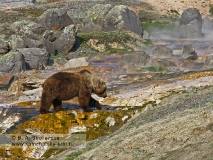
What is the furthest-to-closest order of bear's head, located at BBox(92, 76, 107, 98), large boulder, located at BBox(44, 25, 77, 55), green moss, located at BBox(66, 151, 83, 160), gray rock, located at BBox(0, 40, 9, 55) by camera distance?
large boulder, located at BBox(44, 25, 77, 55)
gray rock, located at BBox(0, 40, 9, 55)
bear's head, located at BBox(92, 76, 107, 98)
green moss, located at BBox(66, 151, 83, 160)

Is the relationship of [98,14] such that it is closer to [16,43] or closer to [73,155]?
[16,43]

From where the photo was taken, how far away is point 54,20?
5784cm

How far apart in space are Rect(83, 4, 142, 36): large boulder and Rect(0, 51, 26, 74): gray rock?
1866cm

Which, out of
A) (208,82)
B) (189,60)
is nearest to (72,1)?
(189,60)

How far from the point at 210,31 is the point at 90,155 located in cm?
5700

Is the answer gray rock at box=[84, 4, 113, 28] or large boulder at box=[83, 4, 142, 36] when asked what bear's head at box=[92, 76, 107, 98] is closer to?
large boulder at box=[83, 4, 142, 36]

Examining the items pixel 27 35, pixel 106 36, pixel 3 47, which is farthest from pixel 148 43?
pixel 3 47

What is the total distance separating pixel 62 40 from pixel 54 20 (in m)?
6.33

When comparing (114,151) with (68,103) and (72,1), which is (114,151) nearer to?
(68,103)

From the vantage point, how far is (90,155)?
16.5 m

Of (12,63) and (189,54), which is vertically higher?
(12,63)

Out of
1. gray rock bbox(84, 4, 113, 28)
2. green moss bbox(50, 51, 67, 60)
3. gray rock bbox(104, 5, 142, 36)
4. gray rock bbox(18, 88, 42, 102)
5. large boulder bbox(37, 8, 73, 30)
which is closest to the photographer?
gray rock bbox(18, 88, 42, 102)

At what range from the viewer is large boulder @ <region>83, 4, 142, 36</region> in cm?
5981

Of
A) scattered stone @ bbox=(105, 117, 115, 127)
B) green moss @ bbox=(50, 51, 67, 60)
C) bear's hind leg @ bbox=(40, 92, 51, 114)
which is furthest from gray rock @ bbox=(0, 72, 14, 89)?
scattered stone @ bbox=(105, 117, 115, 127)
